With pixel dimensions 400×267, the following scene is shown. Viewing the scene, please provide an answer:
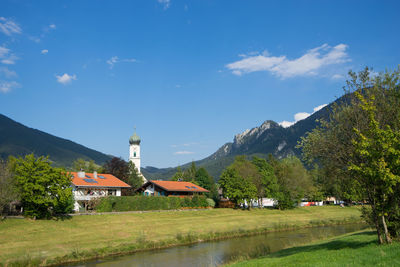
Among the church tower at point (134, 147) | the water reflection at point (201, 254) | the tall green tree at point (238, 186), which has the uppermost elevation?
the church tower at point (134, 147)

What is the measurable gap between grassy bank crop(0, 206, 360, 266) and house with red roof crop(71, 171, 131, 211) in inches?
468

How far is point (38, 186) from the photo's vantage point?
3900 centimetres

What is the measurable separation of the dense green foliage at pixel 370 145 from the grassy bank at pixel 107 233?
2297 cm

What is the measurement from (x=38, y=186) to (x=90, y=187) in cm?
2166

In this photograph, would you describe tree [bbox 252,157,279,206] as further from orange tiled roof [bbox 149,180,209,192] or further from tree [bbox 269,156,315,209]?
orange tiled roof [bbox 149,180,209,192]

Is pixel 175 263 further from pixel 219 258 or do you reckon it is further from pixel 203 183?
pixel 203 183

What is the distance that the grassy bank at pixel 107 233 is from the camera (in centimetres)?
2952

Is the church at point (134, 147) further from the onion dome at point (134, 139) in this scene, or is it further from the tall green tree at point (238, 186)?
the tall green tree at point (238, 186)

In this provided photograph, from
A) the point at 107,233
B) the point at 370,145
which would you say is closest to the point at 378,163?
the point at 370,145

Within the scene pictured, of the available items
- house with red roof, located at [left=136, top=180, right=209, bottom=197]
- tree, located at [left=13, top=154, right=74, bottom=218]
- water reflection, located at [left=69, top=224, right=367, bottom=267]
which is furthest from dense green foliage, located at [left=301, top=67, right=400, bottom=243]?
house with red roof, located at [left=136, top=180, right=209, bottom=197]

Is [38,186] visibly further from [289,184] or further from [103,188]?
[289,184]

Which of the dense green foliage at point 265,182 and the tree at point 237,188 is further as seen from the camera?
the dense green foliage at point 265,182

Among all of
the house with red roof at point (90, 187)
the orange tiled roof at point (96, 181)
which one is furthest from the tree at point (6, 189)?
the orange tiled roof at point (96, 181)

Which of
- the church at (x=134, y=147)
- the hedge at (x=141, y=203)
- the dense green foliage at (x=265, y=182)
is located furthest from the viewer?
the church at (x=134, y=147)
